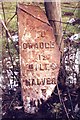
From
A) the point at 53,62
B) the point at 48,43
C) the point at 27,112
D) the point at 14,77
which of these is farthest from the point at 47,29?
the point at 27,112

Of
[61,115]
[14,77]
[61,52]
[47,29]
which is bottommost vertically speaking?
[61,115]

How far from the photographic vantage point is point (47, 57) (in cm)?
311

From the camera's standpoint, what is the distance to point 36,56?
310cm

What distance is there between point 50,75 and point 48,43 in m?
0.33

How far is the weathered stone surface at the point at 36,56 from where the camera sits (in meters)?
3.06

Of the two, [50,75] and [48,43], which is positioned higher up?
[48,43]

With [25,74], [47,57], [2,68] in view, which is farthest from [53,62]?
[2,68]

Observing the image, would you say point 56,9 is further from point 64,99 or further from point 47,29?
point 64,99

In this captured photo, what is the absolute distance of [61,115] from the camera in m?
3.18

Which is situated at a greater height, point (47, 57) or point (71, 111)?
point (47, 57)

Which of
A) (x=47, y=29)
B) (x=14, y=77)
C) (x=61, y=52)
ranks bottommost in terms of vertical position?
(x=14, y=77)

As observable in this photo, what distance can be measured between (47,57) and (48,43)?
14 centimetres

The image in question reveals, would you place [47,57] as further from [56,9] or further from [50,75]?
[56,9]

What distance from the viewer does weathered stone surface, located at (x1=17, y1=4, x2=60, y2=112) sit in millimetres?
3062
